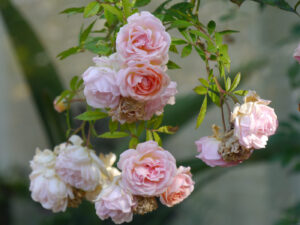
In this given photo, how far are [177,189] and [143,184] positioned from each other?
0.13 feet

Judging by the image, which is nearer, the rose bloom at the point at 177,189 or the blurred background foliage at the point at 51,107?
the rose bloom at the point at 177,189

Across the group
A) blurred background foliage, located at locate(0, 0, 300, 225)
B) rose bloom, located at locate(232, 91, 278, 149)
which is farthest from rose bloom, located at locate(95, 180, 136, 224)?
blurred background foliage, located at locate(0, 0, 300, 225)

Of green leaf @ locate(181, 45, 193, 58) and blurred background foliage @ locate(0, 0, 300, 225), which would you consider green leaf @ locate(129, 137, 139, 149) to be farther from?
blurred background foliage @ locate(0, 0, 300, 225)

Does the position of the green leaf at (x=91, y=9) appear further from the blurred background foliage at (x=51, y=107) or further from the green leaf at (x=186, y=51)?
the blurred background foliage at (x=51, y=107)

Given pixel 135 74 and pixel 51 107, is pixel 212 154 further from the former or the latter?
pixel 51 107

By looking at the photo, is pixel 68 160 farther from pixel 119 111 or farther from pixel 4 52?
pixel 4 52

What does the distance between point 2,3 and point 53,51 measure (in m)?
0.40

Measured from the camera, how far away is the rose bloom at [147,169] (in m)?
0.33

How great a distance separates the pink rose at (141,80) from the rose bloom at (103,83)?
0.05ft

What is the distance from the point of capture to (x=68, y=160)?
393mm

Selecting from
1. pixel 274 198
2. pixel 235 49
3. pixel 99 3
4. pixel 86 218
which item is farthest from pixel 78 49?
pixel 274 198

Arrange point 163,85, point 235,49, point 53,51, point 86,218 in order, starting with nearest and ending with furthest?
1. point 163,85
2. point 86,218
3. point 235,49
4. point 53,51

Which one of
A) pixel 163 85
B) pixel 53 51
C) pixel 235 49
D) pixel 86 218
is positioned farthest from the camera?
pixel 53 51

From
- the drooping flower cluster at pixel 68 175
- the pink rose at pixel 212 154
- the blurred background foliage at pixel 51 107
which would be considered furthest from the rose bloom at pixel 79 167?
the blurred background foliage at pixel 51 107
